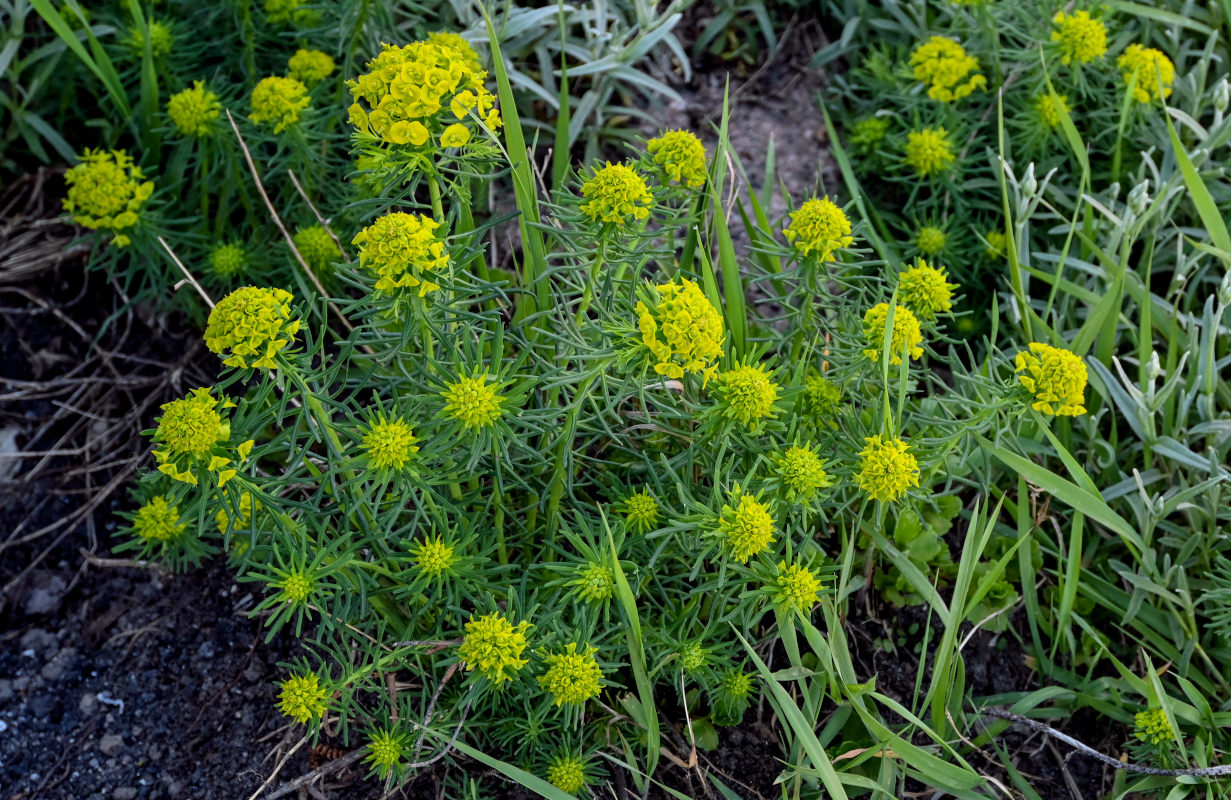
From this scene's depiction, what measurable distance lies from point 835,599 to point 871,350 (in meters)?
0.63

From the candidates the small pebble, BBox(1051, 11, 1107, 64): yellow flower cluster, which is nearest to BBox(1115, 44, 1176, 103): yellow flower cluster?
BBox(1051, 11, 1107, 64): yellow flower cluster

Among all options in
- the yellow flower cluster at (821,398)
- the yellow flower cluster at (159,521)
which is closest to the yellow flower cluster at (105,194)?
the yellow flower cluster at (159,521)

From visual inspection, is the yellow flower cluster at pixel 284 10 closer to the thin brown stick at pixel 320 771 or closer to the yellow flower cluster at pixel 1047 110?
the thin brown stick at pixel 320 771

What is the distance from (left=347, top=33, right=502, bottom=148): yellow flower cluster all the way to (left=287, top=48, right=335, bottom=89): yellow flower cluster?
1.25m

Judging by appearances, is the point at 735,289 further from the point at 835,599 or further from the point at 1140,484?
the point at 1140,484

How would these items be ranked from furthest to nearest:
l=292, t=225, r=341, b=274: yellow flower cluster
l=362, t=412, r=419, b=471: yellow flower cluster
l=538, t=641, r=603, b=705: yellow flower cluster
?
l=292, t=225, r=341, b=274: yellow flower cluster → l=538, t=641, r=603, b=705: yellow flower cluster → l=362, t=412, r=419, b=471: yellow flower cluster

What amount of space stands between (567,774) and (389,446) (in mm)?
856

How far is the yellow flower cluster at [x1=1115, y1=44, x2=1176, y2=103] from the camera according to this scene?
10.6 feet

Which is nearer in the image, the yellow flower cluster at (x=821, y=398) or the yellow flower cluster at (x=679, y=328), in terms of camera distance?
the yellow flower cluster at (x=679, y=328)

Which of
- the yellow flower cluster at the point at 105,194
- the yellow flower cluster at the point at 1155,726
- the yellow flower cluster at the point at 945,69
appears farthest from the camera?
the yellow flower cluster at the point at 945,69

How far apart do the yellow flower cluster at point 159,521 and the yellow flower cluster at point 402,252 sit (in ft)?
3.59

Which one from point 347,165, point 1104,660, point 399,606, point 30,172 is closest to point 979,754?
point 1104,660

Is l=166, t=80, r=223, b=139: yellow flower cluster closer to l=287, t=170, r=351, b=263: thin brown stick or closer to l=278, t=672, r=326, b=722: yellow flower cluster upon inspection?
l=287, t=170, r=351, b=263: thin brown stick

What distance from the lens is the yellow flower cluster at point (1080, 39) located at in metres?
3.16
